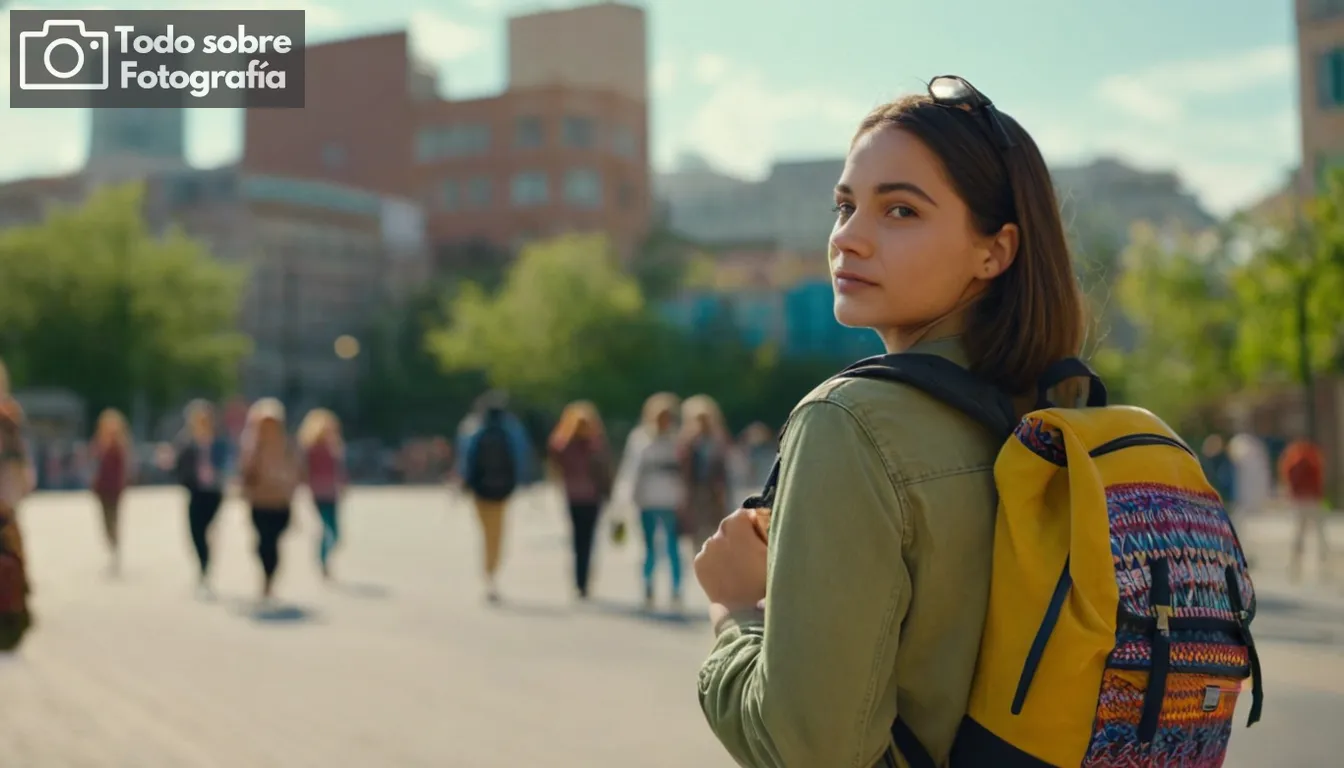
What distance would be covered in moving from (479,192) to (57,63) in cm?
7481

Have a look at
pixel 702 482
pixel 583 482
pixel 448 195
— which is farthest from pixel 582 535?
pixel 448 195

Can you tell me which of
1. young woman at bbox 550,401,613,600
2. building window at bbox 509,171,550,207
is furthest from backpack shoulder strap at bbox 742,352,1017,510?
building window at bbox 509,171,550,207

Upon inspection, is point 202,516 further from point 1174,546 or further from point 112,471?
point 1174,546

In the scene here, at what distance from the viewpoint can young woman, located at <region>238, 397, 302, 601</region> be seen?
1398 cm

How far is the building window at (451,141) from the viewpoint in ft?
271

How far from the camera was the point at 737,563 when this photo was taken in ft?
6.80

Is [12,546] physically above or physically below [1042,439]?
below

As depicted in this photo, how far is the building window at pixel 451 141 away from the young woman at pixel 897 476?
268ft

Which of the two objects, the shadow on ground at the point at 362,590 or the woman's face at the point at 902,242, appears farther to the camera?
the shadow on ground at the point at 362,590

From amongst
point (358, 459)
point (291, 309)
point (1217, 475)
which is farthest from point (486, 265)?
point (1217, 475)

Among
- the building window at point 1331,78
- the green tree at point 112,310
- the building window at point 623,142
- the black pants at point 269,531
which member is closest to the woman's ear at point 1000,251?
the black pants at point 269,531

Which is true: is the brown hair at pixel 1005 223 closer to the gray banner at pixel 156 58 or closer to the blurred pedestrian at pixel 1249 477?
the gray banner at pixel 156 58

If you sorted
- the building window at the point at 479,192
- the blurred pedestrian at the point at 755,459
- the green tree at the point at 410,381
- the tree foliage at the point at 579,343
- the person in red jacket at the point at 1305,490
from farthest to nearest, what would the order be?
the building window at the point at 479,192 → the green tree at the point at 410,381 → the tree foliage at the point at 579,343 → the blurred pedestrian at the point at 755,459 → the person in red jacket at the point at 1305,490

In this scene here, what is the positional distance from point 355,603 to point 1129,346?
73335 mm
